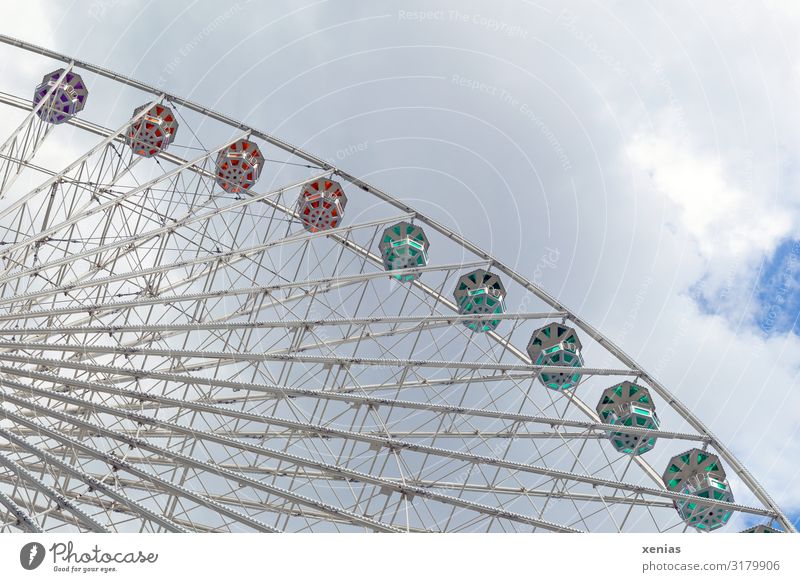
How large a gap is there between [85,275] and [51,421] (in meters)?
4.26

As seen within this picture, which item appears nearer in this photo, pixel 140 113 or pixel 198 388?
pixel 198 388

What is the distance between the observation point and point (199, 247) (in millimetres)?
30109

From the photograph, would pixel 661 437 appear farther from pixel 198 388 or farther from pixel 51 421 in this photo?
pixel 51 421

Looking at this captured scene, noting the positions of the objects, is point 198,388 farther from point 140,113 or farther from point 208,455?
point 140,113

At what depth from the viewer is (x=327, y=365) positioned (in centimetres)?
2647

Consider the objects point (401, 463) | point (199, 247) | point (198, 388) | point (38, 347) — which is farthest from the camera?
point (199, 247)
